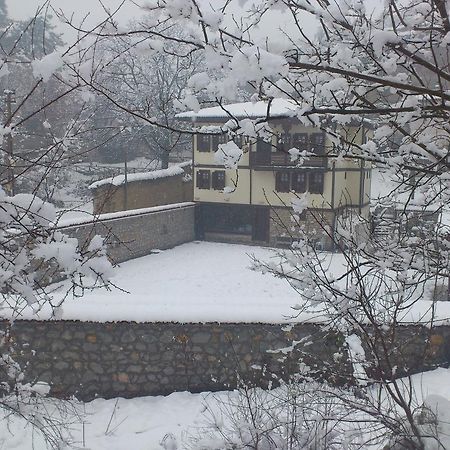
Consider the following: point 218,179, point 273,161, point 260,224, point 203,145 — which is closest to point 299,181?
point 273,161

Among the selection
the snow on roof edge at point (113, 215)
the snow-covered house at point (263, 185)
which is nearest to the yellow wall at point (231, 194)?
the snow-covered house at point (263, 185)

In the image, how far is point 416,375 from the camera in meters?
7.23

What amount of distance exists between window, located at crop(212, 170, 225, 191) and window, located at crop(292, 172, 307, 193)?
3767 millimetres

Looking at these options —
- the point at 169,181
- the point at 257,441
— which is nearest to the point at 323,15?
the point at 257,441

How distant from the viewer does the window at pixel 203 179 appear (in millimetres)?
22969

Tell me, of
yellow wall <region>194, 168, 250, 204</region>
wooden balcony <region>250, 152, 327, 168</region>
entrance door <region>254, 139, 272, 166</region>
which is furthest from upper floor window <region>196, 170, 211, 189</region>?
entrance door <region>254, 139, 272, 166</region>

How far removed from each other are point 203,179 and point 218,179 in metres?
0.91

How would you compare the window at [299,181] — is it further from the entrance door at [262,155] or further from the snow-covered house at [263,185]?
the entrance door at [262,155]

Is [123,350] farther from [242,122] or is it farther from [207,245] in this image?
[207,245]

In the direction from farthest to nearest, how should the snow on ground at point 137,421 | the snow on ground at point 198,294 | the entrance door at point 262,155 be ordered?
the entrance door at point 262,155 → the snow on ground at point 198,294 → the snow on ground at point 137,421

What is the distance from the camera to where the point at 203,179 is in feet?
75.7

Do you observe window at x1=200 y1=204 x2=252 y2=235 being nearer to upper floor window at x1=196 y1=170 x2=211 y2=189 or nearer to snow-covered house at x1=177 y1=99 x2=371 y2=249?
snow-covered house at x1=177 y1=99 x2=371 y2=249

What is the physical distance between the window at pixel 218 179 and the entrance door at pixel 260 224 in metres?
2.19

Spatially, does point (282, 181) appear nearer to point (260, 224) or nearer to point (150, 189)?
point (260, 224)
